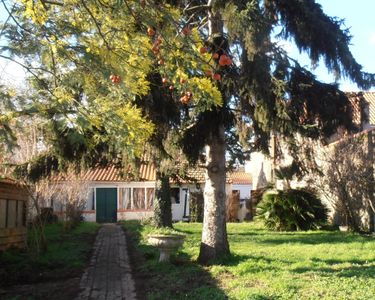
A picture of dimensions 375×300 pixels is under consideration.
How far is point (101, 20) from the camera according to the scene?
19.8 ft

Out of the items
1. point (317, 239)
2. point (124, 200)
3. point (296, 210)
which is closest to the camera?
point (317, 239)

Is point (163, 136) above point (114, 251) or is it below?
above

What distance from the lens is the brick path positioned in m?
9.39

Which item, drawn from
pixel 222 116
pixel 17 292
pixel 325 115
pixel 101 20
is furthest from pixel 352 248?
pixel 101 20

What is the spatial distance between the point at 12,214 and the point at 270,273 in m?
7.95

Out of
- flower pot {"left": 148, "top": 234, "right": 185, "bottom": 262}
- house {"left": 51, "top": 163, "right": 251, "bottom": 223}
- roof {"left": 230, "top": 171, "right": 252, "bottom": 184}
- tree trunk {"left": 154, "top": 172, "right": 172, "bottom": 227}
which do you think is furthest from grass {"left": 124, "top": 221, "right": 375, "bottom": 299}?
roof {"left": 230, "top": 171, "right": 252, "bottom": 184}

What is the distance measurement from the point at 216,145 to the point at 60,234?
10670mm

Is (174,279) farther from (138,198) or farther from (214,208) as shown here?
(138,198)

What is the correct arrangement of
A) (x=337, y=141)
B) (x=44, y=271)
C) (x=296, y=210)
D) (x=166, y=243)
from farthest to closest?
(x=296, y=210) → (x=337, y=141) → (x=44, y=271) → (x=166, y=243)

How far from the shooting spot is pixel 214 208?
36.9 feet

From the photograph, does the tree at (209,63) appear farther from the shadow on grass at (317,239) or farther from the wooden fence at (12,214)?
the wooden fence at (12,214)

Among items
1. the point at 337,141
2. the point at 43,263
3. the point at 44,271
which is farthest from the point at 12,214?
the point at 337,141

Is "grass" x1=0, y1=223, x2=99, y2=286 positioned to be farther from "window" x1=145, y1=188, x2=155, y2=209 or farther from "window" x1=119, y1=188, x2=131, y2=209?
"window" x1=119, y1=188, x2=131, y2=209

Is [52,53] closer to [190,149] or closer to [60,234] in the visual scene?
[190,149]
